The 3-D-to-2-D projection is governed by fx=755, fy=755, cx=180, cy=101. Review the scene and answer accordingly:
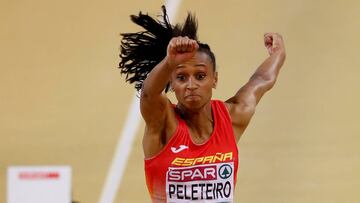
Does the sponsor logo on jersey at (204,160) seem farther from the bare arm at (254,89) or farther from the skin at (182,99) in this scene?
the bare arm at (254,89)

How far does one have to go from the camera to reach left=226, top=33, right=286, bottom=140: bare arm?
2.23m

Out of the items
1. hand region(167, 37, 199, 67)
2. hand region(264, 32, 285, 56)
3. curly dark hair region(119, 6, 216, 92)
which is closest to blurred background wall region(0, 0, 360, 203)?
hand region(264, 32, 285, 56)

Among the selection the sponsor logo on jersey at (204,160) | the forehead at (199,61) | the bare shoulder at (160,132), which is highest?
the forehead at (199,61)

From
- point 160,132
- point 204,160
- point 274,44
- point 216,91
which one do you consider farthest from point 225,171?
point 216,91

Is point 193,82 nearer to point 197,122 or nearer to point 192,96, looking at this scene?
point 192,96

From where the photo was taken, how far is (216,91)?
379 centimetres

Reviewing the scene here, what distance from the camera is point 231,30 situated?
3.97 m

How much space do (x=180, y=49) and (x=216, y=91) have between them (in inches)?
81.2

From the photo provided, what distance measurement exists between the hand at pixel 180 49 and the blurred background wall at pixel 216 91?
1892mm

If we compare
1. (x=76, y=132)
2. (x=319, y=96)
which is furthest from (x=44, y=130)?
(x=319, y=96)

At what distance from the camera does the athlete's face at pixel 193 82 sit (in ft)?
6.50

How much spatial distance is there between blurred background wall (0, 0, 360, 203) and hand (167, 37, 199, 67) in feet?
6.21

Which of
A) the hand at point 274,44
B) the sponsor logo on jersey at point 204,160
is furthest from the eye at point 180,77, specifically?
the hand at point 274,44

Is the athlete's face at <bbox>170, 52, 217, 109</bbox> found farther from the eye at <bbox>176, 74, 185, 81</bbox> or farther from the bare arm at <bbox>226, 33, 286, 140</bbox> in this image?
the bare arm at <bbox>226, 33, 286, 140</bbox>
